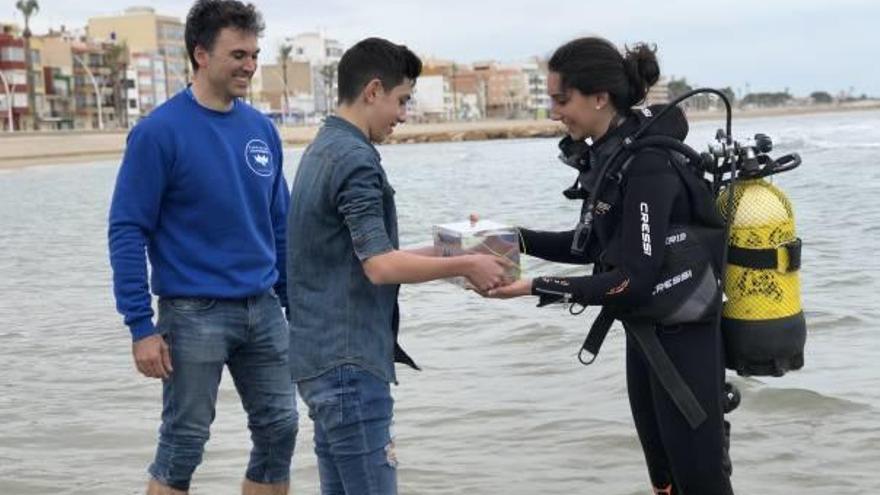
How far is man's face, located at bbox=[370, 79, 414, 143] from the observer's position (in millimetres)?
3307

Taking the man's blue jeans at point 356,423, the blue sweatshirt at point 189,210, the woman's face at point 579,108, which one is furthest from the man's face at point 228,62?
the man's blue jeans at point 356,423

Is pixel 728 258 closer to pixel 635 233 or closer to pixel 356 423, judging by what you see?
pixel 635 233

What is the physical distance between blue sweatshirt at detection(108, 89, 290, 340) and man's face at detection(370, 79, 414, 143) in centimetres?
98

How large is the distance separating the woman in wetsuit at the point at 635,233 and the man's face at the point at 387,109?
59cm

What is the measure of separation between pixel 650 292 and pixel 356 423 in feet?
3.37

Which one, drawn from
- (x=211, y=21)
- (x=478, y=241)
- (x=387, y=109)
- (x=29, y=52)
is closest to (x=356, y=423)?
(x=478, y=241)

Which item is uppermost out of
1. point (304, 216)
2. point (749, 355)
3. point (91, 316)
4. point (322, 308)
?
point (304, 216)

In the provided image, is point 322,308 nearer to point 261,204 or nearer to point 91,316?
point 261,204

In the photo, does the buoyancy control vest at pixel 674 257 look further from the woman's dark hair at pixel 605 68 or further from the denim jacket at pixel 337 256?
the denim jacket at pixel 337 256

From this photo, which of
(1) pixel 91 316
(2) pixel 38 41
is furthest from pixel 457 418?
(2) pixel 38 41

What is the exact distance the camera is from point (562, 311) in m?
10.8

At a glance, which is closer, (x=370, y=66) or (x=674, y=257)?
(x=370, y=66)

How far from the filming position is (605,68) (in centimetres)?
361

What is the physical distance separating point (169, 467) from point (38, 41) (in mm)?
115124
